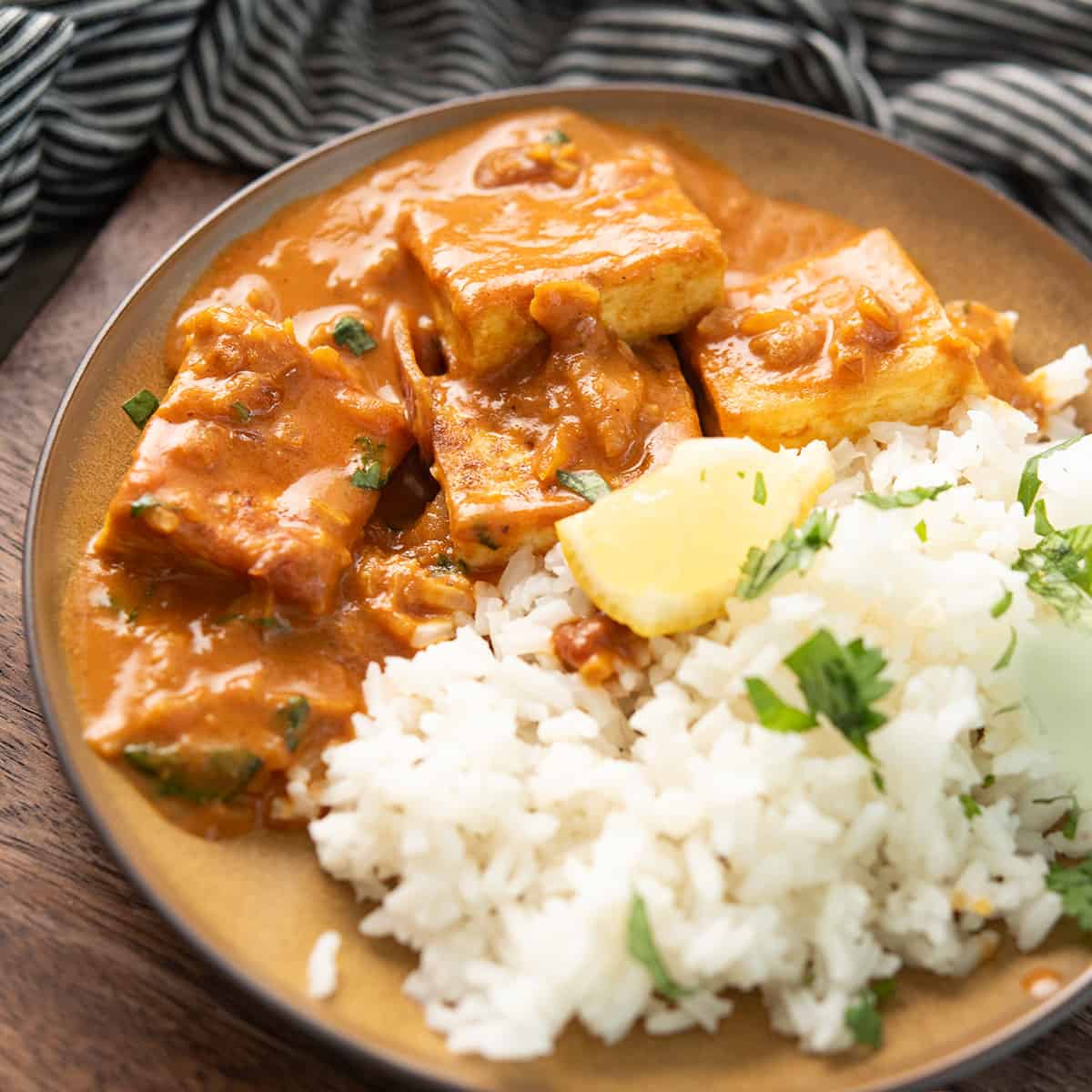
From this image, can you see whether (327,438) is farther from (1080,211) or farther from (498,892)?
(1080,211)

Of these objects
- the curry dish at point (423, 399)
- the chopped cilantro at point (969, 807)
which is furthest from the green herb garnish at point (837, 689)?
the curry dish at point (423, 399)

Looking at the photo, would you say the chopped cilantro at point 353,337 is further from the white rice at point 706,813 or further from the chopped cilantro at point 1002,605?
the chopped cilantro at point 1002,605

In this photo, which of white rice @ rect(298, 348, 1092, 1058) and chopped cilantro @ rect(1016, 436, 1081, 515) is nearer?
white rice @ rect(298, 348, 1092, 1058)

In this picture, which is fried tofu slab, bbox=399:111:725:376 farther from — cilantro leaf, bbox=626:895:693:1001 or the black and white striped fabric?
cilantro leaf, bbox=626:895:693:1001

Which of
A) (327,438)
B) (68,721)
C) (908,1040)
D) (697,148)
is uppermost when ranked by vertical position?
(697,148)

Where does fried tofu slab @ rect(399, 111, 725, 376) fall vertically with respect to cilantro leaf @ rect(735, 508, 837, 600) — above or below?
above

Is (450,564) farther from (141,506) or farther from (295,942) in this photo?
(295,942)

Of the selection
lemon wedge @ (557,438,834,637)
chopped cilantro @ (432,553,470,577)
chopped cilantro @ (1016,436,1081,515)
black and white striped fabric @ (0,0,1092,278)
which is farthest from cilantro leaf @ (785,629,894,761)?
black and white striped fabric @ (0,0,1092,278)

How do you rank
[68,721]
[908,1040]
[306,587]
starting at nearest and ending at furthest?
[908,1040]
[68,721]
[306,587]

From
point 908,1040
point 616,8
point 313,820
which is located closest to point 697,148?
point 616,8
